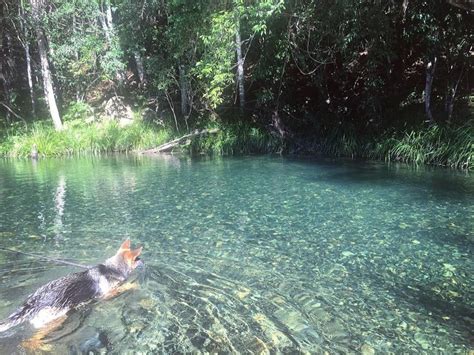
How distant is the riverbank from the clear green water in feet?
6.52

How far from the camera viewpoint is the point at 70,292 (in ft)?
13.9

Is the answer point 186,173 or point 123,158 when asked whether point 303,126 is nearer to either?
point 186,173

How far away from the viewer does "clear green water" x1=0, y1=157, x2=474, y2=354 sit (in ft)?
12.8

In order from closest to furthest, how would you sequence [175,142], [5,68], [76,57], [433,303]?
1. [433,303]
2. [175,142]
3. [76,57]
4. [5,68]

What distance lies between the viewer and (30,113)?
25484 mm

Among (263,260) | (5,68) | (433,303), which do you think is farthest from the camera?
(5,68)

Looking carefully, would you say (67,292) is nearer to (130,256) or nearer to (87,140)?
(130,256)

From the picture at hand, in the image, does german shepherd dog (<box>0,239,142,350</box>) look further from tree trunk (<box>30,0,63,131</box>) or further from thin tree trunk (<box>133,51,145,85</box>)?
tree trunk (<box>30,0,63,131</box>)

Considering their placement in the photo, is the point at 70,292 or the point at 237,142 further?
the point at 237,142

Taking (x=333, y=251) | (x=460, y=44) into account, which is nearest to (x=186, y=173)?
(x=333, y=251)

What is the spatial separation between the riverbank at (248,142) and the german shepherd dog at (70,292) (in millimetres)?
11262

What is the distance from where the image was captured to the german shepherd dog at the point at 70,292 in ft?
12.8

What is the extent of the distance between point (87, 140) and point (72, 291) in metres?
17.8

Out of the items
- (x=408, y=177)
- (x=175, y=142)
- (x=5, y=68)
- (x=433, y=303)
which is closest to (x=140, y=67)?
(x=175, y=142)
